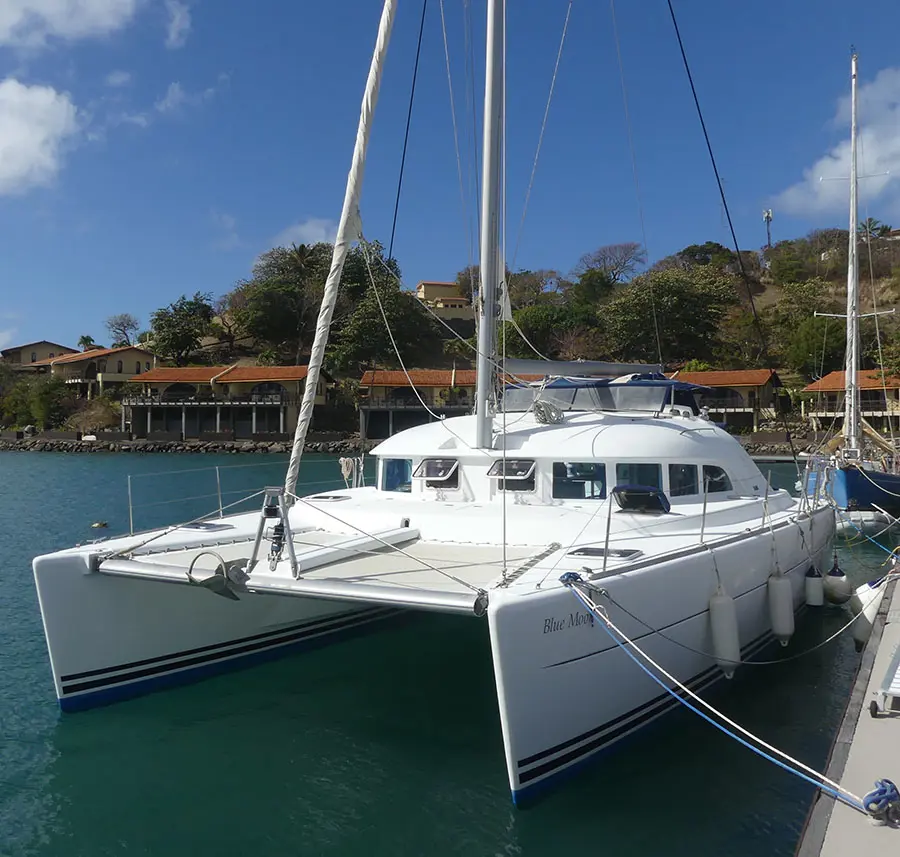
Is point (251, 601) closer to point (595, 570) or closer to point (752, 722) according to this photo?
point (595, 570)

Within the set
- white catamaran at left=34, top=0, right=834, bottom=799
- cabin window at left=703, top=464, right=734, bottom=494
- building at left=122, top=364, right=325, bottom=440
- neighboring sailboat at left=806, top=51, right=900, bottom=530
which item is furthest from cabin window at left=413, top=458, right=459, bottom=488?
building at left=122, top=364, right=325, bottom=440

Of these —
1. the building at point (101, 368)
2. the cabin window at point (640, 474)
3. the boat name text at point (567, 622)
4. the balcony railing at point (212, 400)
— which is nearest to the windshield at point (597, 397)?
the cabin window at point (640, 474)

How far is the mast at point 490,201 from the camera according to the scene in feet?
26.1

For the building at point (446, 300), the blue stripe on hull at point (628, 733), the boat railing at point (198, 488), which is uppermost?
the building at point (446, 300)

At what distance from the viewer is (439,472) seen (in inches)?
338

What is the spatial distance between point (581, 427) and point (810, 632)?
13.7ft

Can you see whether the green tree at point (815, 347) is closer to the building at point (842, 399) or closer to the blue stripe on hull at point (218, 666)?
the building at point (842, 399)

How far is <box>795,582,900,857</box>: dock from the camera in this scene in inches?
134

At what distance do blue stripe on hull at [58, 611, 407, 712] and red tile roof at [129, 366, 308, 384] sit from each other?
49422mm

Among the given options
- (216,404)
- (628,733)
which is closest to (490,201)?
(628,733)

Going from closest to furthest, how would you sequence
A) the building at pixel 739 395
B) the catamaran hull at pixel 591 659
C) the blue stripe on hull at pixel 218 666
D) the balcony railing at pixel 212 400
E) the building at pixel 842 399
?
the catamaran hull at pixel 591 659 < the blue stripe on hull at pixel 218 666 < the building at pixel 842 399 < the building at pixel 739 395 < the balcony railing at pixel 212 400

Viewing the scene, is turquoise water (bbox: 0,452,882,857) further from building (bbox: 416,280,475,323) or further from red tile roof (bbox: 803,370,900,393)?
building (bbox: 416,280,475,323)

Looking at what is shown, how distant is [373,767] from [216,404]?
177 ft

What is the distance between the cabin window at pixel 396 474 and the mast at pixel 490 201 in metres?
1.33
